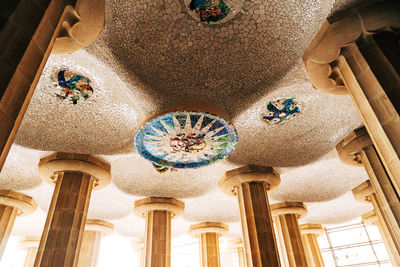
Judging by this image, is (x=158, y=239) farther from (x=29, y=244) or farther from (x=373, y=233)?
(x=373, y=233)

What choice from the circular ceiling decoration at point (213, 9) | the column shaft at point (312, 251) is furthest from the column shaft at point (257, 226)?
the column shaft at point (312, 251)

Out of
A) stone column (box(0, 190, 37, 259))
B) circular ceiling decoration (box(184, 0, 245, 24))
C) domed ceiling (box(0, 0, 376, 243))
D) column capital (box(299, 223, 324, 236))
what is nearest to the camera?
circular ceiling decoration (box(184, 0, 245, 24))

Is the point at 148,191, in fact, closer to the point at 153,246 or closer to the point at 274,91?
the point at 153,246

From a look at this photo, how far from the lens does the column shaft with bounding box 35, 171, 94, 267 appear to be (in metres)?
7.59

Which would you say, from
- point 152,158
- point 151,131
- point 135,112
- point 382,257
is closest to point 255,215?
point 152,158

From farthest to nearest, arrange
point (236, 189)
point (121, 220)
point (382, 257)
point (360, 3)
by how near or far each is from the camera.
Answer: point (382, 257)
point (121, 220)
point (236, 189)
point (360, 3)

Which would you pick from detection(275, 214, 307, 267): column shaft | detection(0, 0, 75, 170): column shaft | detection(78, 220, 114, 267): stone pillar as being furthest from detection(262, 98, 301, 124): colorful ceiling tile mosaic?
detection(78, 220, 114, 267): stone pillar

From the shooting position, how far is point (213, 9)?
5867mm

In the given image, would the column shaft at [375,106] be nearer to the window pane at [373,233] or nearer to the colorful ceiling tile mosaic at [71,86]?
the colorful ceiling tile mosaic at [71,86]

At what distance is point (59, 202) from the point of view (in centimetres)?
845

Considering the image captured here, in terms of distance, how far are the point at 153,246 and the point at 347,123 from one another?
8.69 meters

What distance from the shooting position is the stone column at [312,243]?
16422mm

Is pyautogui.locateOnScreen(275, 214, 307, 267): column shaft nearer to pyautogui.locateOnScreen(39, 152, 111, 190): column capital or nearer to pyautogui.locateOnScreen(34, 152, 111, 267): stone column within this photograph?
pyautogui.locateOnScreen(34, 152, 111, 267): stone column

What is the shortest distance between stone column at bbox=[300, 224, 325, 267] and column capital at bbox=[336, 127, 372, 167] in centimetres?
912
